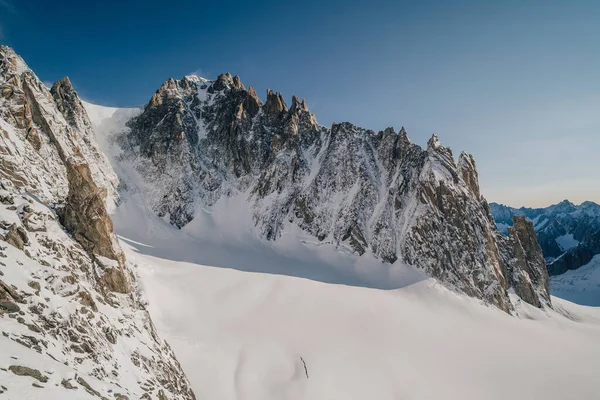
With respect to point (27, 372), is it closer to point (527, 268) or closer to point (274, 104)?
point (527, 268)

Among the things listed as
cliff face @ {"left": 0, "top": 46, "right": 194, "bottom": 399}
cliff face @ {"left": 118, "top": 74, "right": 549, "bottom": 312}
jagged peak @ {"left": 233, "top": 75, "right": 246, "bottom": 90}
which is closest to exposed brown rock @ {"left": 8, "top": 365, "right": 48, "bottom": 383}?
cliff face @ {"left": 0, "top": 46, "right": 194, "bottom": 399}

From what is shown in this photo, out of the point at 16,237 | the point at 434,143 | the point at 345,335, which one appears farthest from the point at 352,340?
the point at 434,143

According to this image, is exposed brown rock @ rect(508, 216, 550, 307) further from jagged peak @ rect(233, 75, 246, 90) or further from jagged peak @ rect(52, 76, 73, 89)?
jagged peak @ rect(52, 76, 73, 89)

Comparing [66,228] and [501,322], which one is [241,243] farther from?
[501,322]

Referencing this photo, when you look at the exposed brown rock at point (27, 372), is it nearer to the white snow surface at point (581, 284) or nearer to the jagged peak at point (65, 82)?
the jagged peak at point (65, 82)

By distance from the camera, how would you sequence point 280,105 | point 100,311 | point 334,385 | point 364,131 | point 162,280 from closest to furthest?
point 100,311 < point 334,385 < point 162,280 < point 364,131 < point 280,105

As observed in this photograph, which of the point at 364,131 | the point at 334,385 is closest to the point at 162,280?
the point at 334,385

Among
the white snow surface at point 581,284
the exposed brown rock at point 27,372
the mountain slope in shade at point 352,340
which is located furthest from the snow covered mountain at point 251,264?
the white snow surface at point 581,284
